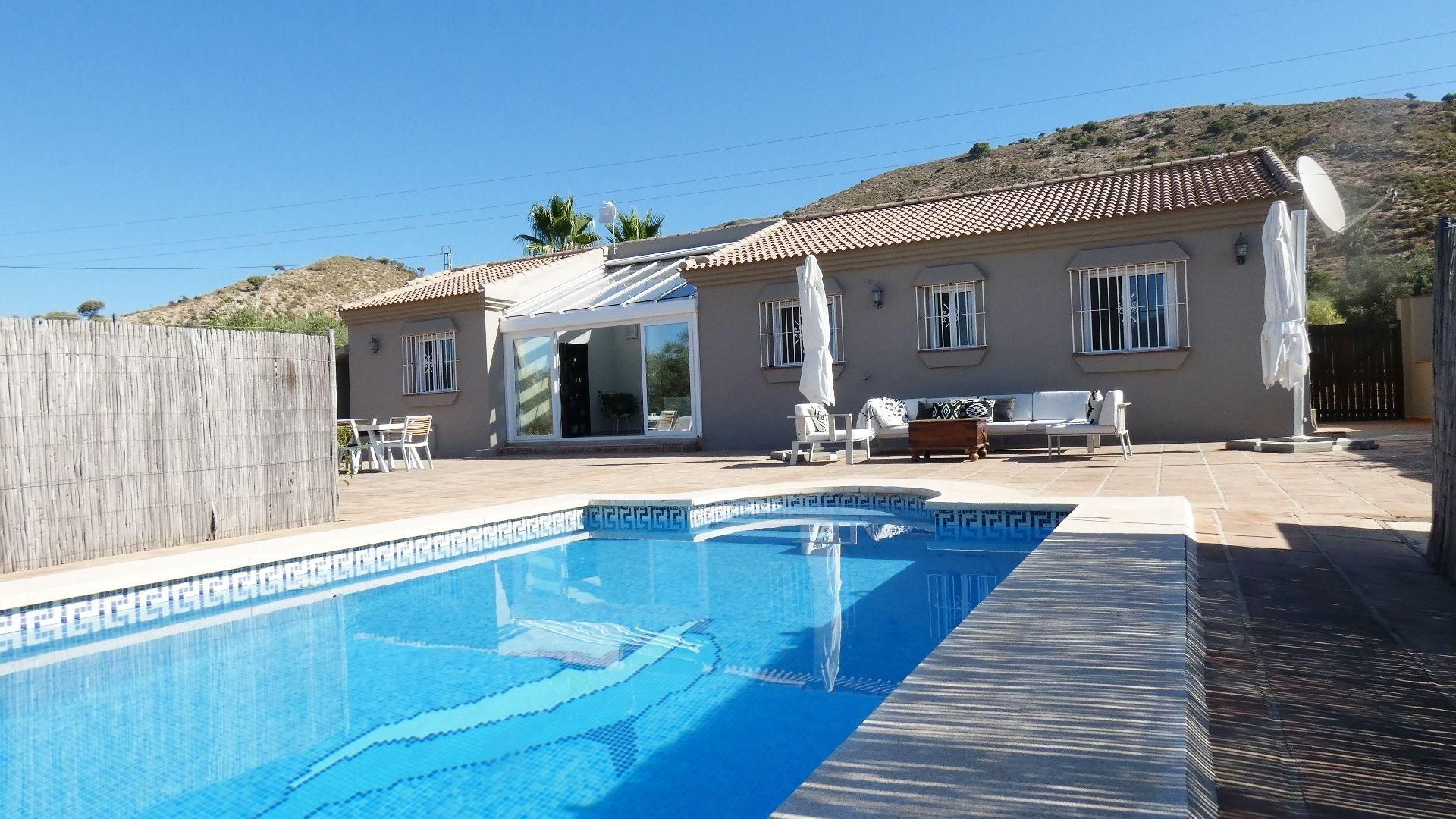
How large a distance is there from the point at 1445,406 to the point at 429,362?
52.5 feet

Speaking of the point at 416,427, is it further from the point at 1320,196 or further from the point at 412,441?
the point at 1320,196

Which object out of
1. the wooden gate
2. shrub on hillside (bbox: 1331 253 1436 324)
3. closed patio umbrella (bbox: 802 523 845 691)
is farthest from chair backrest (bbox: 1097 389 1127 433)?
shrub on hillside (bbox: 1331 253 1436 324)

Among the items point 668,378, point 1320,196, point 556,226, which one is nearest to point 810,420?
point 668,378

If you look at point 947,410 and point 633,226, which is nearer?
point 947,410

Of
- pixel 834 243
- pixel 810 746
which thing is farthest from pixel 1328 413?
pixel 810 746

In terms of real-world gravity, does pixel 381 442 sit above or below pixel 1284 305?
below

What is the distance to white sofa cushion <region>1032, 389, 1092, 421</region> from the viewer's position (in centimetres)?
1136

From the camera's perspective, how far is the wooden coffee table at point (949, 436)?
10672 mm

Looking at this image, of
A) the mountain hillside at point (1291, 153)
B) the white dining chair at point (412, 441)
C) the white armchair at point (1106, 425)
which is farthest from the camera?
the mountain hillside at point (1291, 153)

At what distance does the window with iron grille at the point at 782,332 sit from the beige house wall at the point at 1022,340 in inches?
5.7

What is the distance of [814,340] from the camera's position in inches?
456

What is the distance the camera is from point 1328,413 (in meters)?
15.6

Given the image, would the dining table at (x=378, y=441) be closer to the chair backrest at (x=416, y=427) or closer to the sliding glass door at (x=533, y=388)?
the chair backrest at (x=416, y=427)

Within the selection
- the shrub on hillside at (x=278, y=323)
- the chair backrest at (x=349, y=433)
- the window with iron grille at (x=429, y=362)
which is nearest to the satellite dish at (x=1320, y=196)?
the chair backrest at (x=349, y=433)
